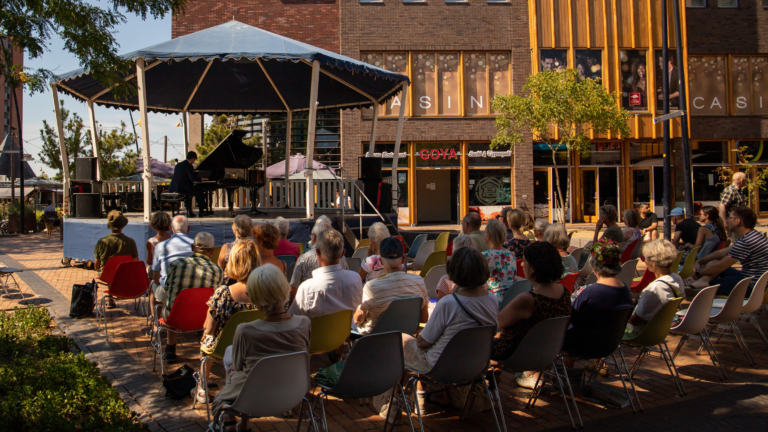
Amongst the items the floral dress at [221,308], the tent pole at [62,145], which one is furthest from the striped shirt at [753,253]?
the tent pole at [62,145]

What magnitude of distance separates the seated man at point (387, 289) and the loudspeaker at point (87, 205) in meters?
9.93

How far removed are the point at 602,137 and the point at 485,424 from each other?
21.5 m

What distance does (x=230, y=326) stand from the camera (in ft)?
12.6

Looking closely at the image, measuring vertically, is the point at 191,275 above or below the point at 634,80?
below

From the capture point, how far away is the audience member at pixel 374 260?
548 cm

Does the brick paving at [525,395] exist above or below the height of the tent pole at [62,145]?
below

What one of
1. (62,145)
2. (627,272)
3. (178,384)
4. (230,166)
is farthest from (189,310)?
(62,145)

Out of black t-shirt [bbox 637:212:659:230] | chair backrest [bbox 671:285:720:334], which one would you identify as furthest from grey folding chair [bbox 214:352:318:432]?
black t-shirt [bbox 637:212:659:230]

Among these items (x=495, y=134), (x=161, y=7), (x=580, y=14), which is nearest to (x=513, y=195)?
(x=495, y=134)

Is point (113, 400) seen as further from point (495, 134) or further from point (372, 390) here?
point (495, 134)

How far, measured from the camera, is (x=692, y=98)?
23672 millimetres

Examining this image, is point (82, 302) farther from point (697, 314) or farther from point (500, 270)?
point (697, 314)

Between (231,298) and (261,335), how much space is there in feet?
3.57

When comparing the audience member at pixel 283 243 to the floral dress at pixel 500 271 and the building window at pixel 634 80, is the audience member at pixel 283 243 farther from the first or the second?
the building window at pixel 634 80
